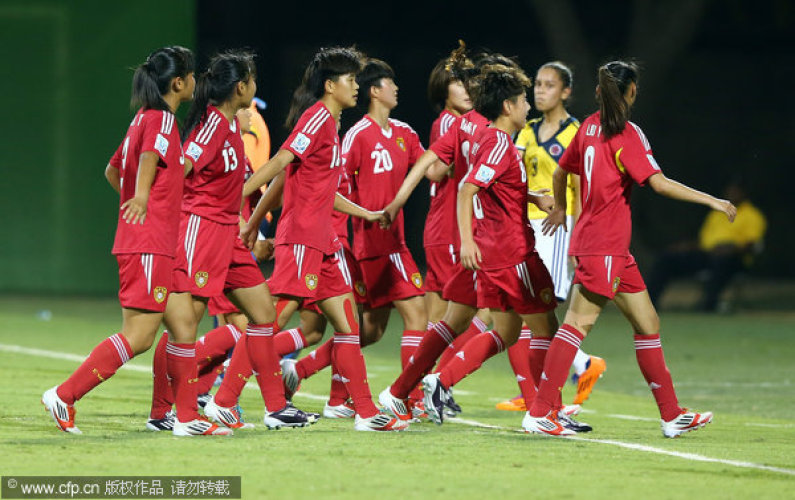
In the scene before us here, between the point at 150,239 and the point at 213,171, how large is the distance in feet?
1.99

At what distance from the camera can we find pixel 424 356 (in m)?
8.48

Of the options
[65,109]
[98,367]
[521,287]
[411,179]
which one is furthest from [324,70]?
[65,109]

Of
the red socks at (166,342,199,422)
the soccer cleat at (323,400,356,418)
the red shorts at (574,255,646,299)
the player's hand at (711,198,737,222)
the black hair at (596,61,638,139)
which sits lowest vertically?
the soccer cleat at (323,400,356,418)

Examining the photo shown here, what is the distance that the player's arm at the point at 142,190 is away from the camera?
7.04m

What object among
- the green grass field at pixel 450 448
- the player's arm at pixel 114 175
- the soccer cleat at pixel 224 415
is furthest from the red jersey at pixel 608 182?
the player's arm at pixel 114 175

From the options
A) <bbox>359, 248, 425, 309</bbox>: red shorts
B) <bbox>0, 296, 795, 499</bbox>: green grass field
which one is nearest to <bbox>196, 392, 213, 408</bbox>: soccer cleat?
<bbox>0, 296, 795, 499</bbox>: green grass field

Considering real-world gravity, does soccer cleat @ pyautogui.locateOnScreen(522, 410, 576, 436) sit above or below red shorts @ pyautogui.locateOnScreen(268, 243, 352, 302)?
below

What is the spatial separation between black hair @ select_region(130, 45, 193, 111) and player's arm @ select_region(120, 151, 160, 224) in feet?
1.15

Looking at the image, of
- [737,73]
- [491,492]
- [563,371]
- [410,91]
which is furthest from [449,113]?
[737,73]

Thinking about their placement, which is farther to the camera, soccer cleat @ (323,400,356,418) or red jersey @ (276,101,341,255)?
soccer cleat @ (323,400,356,418)

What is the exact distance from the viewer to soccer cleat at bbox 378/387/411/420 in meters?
8.41

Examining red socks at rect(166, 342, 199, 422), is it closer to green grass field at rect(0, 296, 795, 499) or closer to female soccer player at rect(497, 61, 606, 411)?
green grass field at rect(0, 296, 795, 499)

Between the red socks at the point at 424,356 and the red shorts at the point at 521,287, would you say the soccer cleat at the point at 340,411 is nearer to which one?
the red socks at the point at 424,356

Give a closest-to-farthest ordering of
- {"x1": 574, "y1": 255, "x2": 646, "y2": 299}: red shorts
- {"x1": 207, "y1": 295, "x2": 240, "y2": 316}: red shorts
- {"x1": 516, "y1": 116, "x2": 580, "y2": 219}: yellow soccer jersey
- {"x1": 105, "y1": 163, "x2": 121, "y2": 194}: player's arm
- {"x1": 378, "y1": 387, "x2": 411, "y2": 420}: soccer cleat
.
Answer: {"x1": 105, "y1": 163, "x2": 121, "y2": 194}: player's arm → {"x1": 574, "y1": 255, "x2": 646, "y2": 299}: red shorts → {"x1": 378, "y1": 387, "x2": 411, "y2": 420}: soccer cleat → {"x1": 207, "y1": 295, "x2": 240, "y2": 316}: red shorts → {"x1": 516, "y1": 116, "x2": 580, "y2": 219}: yellow soccer jersey
